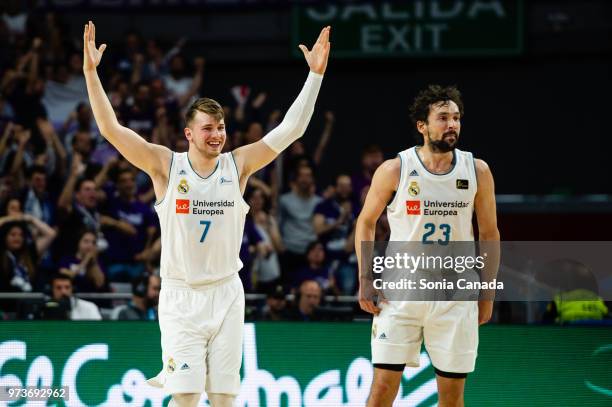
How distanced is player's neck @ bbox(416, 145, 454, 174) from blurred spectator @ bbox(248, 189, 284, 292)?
16.4 ft

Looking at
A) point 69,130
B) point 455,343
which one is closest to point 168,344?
point 455,343

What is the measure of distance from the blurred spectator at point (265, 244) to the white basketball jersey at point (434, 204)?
196 inches

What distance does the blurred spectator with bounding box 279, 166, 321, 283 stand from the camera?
12.9 m

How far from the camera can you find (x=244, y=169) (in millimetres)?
7426

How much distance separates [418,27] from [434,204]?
28.4 feet

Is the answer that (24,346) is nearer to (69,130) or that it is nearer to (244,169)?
(244,169)

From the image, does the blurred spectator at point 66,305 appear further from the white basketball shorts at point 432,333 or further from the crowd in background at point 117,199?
the white basketball shorts at point 432,333

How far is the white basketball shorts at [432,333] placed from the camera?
7.16 meters

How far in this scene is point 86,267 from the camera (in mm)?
11664

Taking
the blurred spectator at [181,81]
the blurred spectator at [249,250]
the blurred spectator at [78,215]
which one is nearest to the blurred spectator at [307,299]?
the blurred spectator at [249,250]

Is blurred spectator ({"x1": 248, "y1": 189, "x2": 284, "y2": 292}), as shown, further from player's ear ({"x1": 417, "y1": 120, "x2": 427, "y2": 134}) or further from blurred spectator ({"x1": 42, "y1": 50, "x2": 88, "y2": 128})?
player's ear ({"x1": 417, "y1": 120, "x2": 427, "y2": 134})

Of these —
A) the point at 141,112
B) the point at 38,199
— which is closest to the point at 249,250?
the point at 38,199

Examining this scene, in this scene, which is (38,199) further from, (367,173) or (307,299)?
(307,299)

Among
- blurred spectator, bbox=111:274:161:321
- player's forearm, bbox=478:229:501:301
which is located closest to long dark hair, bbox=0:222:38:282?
blurred spectator, bbox=111:274:161:321
